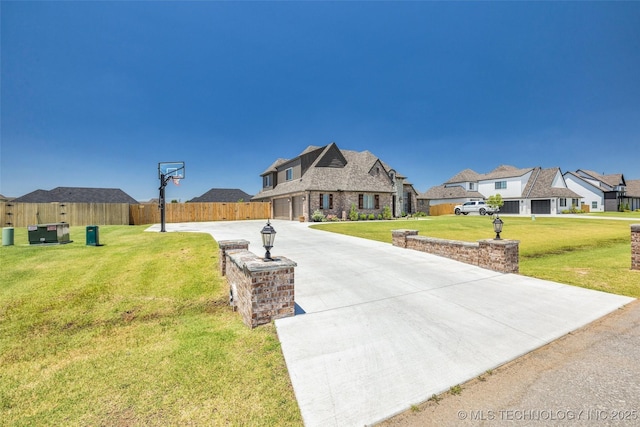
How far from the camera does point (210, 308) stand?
5504mm

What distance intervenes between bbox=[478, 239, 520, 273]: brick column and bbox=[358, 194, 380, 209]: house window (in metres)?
20.1

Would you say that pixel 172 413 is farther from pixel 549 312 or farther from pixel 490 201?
pixel 490 201

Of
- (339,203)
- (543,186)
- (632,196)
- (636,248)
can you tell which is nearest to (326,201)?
(339,203)

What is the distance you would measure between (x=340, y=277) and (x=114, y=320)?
16.2ft

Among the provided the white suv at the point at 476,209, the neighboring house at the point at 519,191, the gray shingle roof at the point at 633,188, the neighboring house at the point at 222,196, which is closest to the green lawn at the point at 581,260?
→ the white suv at the point at 476,209

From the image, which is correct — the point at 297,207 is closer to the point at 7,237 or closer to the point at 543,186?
the point at 7,237

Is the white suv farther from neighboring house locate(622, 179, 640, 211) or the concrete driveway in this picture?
neighboring house locate(622, 179, 640, 211)

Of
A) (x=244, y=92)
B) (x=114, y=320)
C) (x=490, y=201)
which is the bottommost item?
(x=114, y=320)

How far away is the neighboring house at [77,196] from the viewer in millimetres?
36094

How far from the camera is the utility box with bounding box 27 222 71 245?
11070mm

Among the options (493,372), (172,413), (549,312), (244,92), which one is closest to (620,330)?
(549,312)

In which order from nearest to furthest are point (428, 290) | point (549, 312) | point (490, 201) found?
point (549, 312), point (428, 290), point (490, 201)

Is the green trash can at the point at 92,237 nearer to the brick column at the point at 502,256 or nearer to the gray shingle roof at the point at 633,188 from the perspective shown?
the brick column at the point at 502,256

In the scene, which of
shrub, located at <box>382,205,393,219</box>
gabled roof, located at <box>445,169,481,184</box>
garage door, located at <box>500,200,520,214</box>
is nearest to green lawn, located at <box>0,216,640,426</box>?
shrub, located at <box>382,205,393,219</box>
